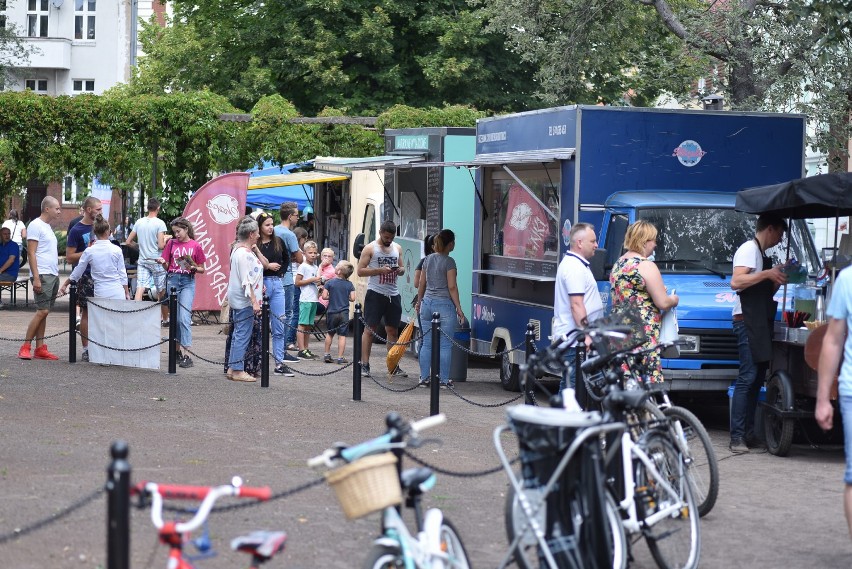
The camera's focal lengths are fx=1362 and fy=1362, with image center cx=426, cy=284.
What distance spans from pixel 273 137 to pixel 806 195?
18.0 m

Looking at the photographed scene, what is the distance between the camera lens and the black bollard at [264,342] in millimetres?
14070

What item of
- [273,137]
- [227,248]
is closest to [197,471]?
[227,248]

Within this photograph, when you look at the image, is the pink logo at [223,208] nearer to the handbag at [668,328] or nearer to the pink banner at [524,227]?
the pink banner at [524,227]

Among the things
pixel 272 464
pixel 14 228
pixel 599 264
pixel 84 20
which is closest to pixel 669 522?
pixel 272 464

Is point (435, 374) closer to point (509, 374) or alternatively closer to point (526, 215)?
point (509, 374)

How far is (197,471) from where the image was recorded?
9.34 meters

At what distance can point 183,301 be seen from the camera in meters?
16.0

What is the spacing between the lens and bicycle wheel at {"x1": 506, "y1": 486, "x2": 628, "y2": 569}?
592 cm

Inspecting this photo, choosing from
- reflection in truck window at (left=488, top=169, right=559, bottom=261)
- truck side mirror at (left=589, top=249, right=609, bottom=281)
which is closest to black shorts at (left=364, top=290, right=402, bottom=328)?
reflection in truck window at (left=488, top=169, right=559, bottom=261)

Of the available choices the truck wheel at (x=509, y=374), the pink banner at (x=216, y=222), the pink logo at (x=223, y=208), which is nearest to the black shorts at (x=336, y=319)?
the truck wheel at (x=509, y=374)

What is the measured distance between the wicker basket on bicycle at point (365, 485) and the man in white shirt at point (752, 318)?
6437 millimetres

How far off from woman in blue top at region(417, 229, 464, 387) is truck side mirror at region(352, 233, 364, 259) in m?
6.82

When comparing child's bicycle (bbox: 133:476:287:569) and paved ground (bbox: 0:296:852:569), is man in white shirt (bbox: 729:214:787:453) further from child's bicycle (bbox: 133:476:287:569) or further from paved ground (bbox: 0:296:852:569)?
child's bicycle (bbox: 133:476:287:569)

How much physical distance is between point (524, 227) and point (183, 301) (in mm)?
4130
